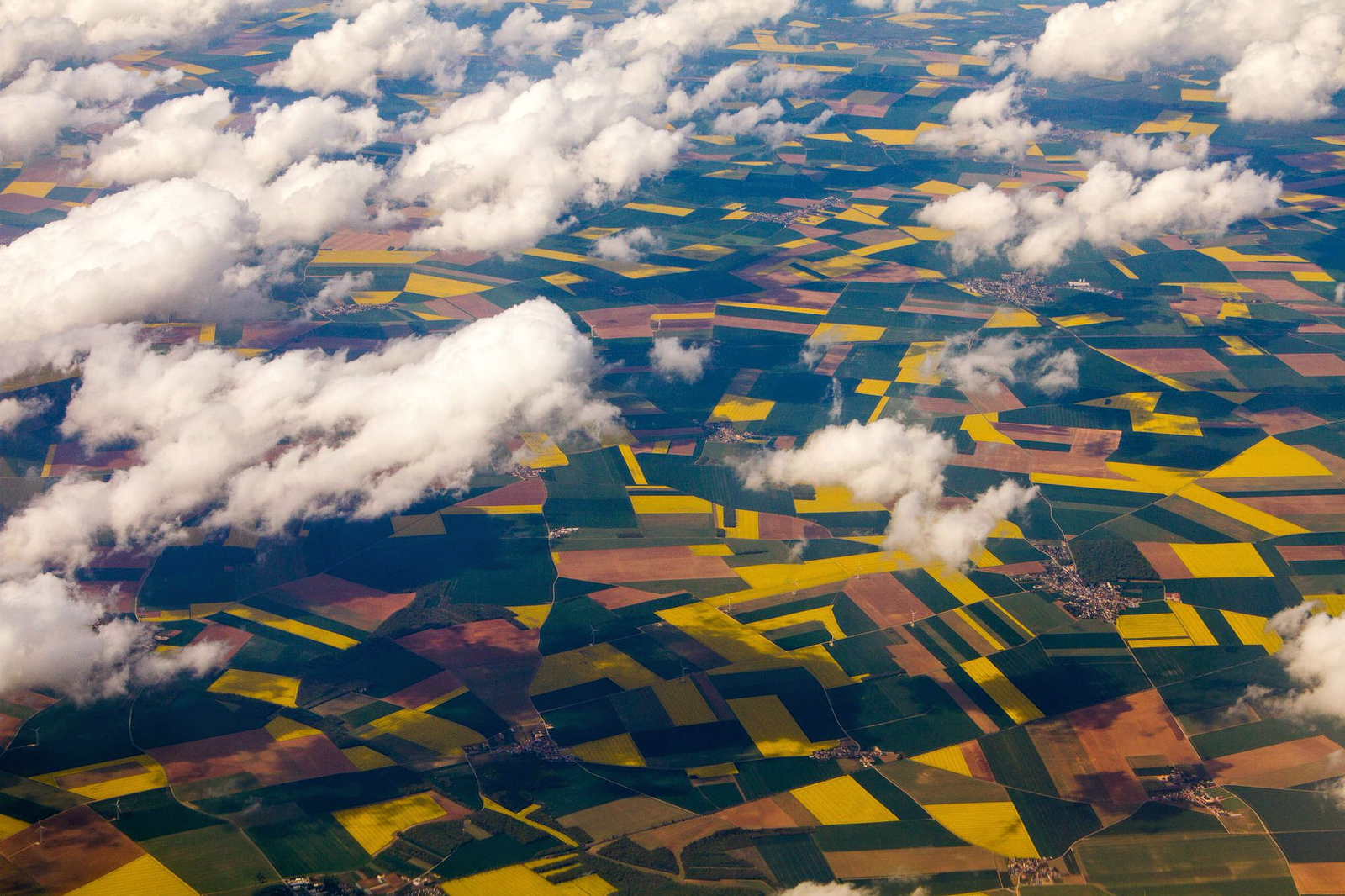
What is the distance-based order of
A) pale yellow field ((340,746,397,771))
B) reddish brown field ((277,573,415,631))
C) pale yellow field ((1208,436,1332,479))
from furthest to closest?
pale yellow field ((1208,436,1332,479))
reddish brown field ((277,573,415,631))
pale yellow field ((340,746,397,771))

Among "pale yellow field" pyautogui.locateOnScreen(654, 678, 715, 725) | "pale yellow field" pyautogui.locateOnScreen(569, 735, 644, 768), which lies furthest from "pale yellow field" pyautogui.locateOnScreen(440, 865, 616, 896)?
"pale yellow field" pyautogui.locateOnScreen(654, 678, 715, 725)

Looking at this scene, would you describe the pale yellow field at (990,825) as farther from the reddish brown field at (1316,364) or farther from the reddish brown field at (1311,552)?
the reddish brown field at (1316,364)

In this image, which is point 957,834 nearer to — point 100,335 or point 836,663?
point 836,663

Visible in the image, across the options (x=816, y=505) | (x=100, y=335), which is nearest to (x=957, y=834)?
(x=816, y=505)

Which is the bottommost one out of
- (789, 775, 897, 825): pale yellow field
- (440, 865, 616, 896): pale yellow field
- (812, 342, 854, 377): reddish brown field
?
(789, 775, 897, 825): pale yellow field

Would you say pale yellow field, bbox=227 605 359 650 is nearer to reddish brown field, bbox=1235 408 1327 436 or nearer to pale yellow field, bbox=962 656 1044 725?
pale yellow field, bbox=962 656 1044 725

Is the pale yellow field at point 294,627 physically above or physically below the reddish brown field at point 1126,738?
above

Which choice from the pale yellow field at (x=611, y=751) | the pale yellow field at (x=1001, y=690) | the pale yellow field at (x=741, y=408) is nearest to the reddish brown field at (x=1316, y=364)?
the pale yellow field at (x=741, y=408)
